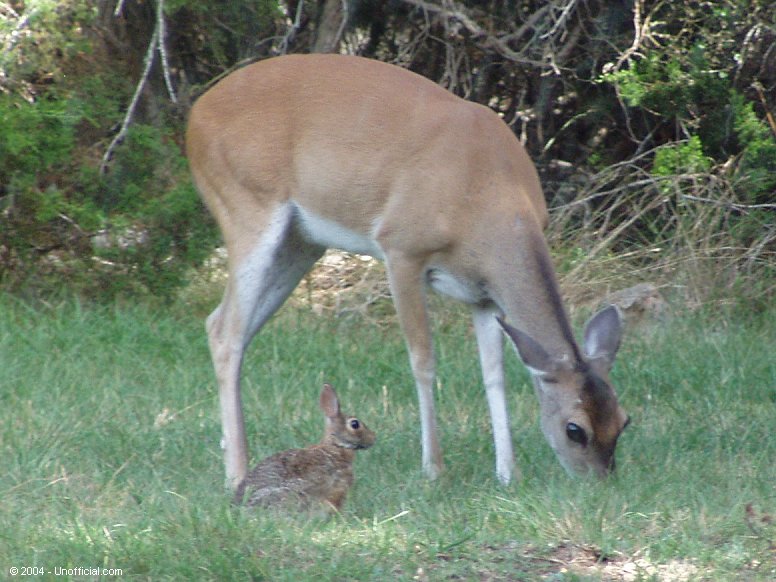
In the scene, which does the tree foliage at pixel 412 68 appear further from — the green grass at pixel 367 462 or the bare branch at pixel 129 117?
the green grass at pixel 367 462

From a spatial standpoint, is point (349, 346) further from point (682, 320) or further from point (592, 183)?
point (592, 183)

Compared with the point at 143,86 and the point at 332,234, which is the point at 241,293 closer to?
the point at 332,234

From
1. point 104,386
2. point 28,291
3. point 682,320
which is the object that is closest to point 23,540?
point 104,386

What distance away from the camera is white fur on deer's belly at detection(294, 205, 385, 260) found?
6.11 metres

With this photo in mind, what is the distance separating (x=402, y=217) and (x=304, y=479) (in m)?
1.54

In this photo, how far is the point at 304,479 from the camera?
4.82 meters

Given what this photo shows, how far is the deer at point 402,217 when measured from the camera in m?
5.64

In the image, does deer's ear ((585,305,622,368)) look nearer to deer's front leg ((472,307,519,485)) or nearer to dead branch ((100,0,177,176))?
deer's front leg ((472,307,519,485))

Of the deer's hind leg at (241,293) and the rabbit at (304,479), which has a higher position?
the deer's hind leg at (241,293)

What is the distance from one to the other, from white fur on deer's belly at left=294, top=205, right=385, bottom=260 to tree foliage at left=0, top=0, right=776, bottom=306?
2.51m

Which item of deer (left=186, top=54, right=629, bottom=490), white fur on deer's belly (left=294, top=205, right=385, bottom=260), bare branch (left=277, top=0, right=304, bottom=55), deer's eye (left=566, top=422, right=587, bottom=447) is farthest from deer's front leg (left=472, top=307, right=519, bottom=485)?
bare branch (left=277, top=0, right=304, bottom=55)

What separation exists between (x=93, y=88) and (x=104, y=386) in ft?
9.87

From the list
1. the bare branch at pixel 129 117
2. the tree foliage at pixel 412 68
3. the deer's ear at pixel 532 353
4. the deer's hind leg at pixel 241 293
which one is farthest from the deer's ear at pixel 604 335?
the bare branch at pixel 129 117

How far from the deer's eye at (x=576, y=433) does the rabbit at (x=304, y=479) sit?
97 centimetres
